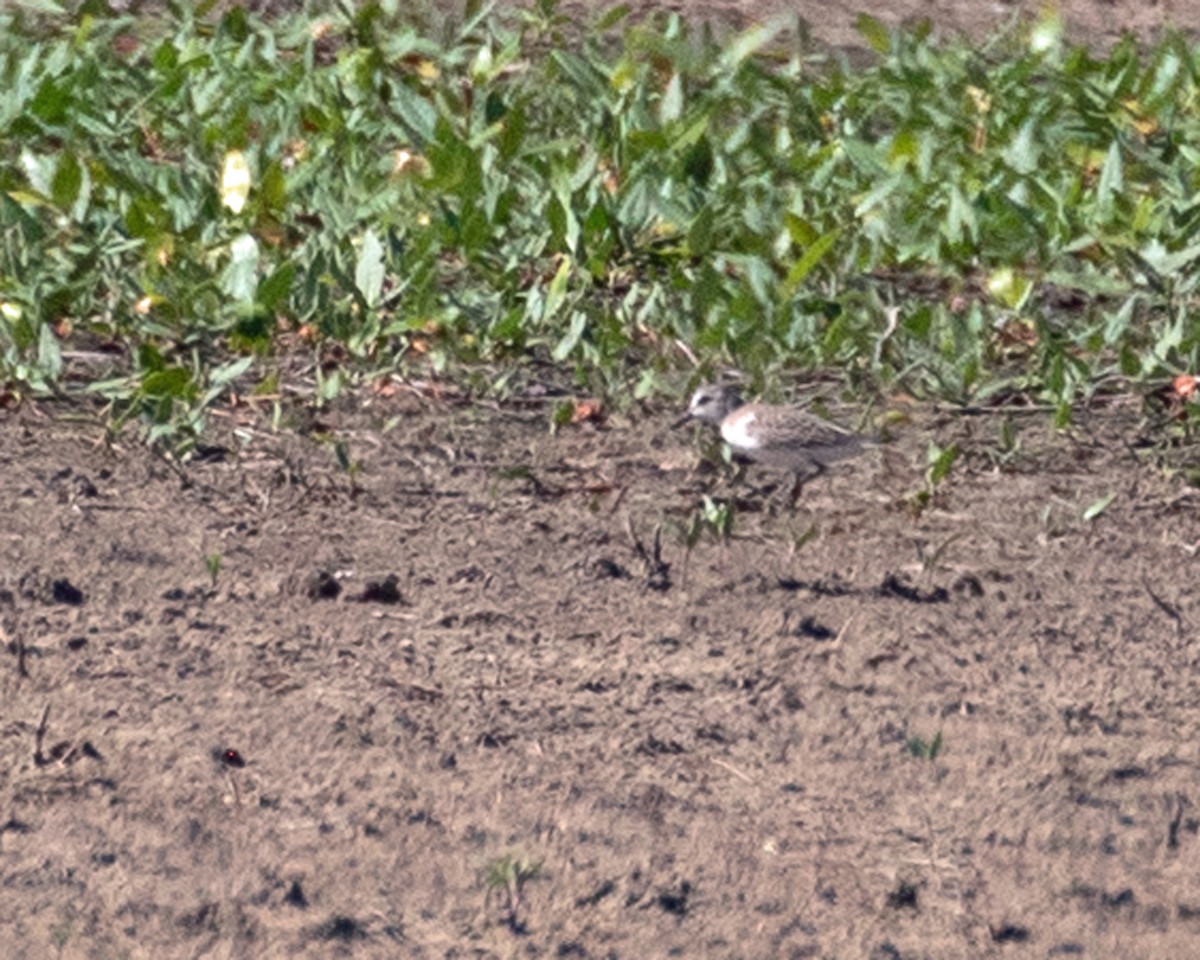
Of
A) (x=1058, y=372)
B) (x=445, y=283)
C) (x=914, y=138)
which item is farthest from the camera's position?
(x=914, y=138)

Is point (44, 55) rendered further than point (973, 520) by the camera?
Yes

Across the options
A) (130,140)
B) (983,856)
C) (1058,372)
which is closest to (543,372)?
(1058,372)

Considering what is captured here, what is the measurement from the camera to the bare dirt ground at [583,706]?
345cm

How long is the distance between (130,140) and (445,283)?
1096 millimetres

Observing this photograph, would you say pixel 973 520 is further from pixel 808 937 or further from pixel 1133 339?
pixel 808 937

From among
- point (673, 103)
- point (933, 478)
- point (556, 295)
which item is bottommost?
point (673, 103)

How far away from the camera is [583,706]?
3873 mm

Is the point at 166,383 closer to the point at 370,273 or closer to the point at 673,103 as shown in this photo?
the point at 370,273

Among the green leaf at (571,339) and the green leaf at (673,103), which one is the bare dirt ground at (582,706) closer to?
the green leaf at (571,339)

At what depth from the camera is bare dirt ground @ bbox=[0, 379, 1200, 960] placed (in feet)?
11.3

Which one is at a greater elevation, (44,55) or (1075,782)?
(1075,782)

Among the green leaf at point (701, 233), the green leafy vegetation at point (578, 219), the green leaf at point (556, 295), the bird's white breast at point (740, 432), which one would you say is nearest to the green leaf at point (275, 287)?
the green leafy vegetation at point (578, 219)

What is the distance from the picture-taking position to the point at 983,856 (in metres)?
3.55

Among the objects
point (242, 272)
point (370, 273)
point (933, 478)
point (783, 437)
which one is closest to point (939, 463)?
point (933, 478)
